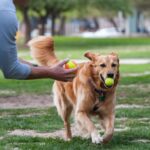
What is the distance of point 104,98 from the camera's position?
26.9ft

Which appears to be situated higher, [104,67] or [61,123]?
[104,67]

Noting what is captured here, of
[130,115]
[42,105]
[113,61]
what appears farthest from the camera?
[42,105]

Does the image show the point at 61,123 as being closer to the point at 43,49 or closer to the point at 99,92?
the point at 43,49

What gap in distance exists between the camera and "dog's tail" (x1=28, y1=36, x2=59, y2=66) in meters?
9.44

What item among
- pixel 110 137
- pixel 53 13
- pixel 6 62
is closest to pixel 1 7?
pixel 6 62

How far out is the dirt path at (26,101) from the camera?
43.3 ft

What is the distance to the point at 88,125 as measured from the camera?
809cm

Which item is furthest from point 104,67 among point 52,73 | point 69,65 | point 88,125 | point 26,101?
point 26,101

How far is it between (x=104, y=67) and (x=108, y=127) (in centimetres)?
78

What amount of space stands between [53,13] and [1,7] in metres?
49.2

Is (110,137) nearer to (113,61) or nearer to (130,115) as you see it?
(113,61)

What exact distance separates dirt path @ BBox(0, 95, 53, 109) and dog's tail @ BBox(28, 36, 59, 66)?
3431 mm

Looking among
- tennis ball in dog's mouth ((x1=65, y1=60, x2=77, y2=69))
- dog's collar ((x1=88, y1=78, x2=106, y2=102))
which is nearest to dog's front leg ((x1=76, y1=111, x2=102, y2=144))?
dog's collar ((x1=88, y1=78, x2=106, y2=102))

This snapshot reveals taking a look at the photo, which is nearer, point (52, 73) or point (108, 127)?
point (52, 73)
